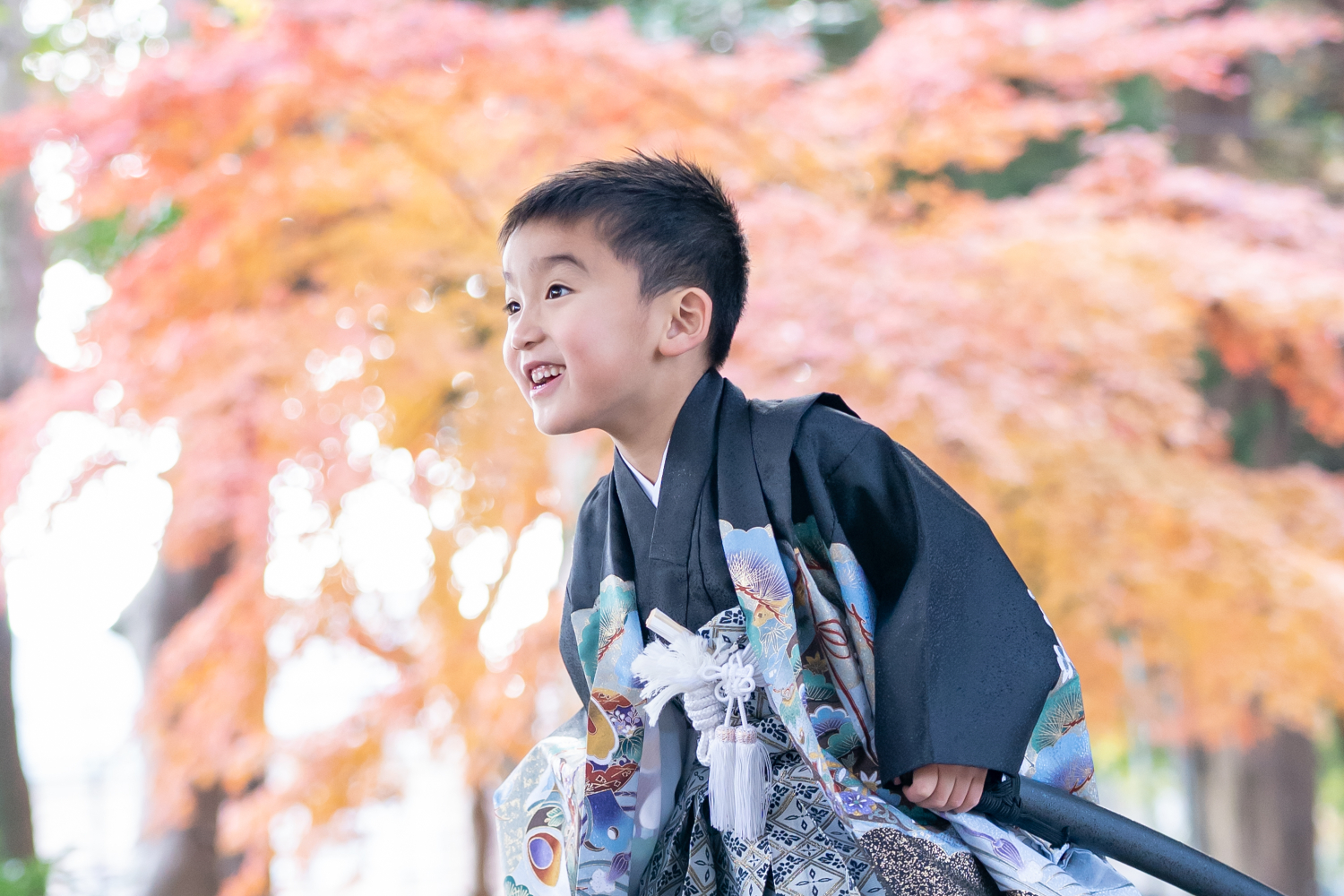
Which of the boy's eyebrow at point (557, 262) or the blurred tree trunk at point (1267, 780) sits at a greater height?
the boy's eyebrow at point (557, 262)

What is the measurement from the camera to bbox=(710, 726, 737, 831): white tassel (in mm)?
1222

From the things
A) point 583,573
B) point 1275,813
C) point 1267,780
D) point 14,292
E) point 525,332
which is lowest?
point 1275,813

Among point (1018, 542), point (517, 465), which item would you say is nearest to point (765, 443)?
point (517, 465)

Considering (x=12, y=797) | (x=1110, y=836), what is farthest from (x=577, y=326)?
(x=12, y=797)

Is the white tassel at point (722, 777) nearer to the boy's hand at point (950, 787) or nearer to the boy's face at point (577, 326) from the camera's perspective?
the boy's hand at point (950, 787)

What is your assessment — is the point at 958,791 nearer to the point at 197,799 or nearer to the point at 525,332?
the point at 525,332

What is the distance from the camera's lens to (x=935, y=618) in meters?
1.19

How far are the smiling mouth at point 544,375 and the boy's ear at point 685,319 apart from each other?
124mm

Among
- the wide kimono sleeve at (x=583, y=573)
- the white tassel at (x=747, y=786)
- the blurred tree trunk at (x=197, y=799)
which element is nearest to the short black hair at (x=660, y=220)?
the wide kimono sleeve at (x=583, y=573)

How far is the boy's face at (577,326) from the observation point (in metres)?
1.30

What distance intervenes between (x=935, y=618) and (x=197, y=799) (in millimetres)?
5049

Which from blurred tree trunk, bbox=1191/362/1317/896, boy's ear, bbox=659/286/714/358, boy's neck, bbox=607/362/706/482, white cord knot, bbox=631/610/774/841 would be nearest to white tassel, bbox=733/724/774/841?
white cord knot, bbox=631/610/774/841

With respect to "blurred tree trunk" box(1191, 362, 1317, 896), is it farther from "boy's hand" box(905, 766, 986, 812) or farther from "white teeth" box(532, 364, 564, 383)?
"white teeth" box(532, 364, 564, 383)

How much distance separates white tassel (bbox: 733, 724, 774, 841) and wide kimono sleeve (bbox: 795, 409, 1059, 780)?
0.13 metres
